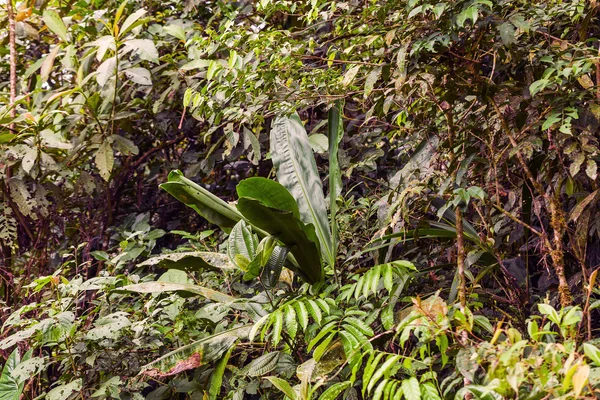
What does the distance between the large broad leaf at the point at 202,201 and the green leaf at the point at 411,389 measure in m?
0.92

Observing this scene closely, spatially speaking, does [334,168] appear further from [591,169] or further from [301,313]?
[591,169]

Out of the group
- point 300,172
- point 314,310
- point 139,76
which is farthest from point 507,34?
point 139,76

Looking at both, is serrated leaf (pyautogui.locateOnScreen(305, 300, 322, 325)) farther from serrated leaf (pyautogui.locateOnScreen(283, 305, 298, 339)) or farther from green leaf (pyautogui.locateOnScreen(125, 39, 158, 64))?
green leaf (pyautogui.locateOnScreen(125, 39, 158, 64))

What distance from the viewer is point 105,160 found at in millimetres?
3045

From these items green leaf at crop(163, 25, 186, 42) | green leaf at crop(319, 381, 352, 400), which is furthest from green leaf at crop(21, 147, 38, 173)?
green leaf at crop(319, 381, 352, 400)

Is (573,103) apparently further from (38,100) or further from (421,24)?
(38,100)

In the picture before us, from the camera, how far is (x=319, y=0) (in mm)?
2385

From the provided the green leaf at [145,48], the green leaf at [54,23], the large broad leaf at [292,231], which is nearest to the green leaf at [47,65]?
the green leaf at [54,23]

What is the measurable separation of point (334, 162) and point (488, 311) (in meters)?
0.72

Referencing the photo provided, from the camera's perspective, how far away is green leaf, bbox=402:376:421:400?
4.86ft

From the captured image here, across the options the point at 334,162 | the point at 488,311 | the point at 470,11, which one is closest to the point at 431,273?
the point at 488,311

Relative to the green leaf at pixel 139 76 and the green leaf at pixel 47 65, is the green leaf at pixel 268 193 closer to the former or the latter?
the green leaf at pixel 139 76

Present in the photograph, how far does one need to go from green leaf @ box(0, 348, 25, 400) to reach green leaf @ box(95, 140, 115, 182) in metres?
0.93

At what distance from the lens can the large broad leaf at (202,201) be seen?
7.23 ft
